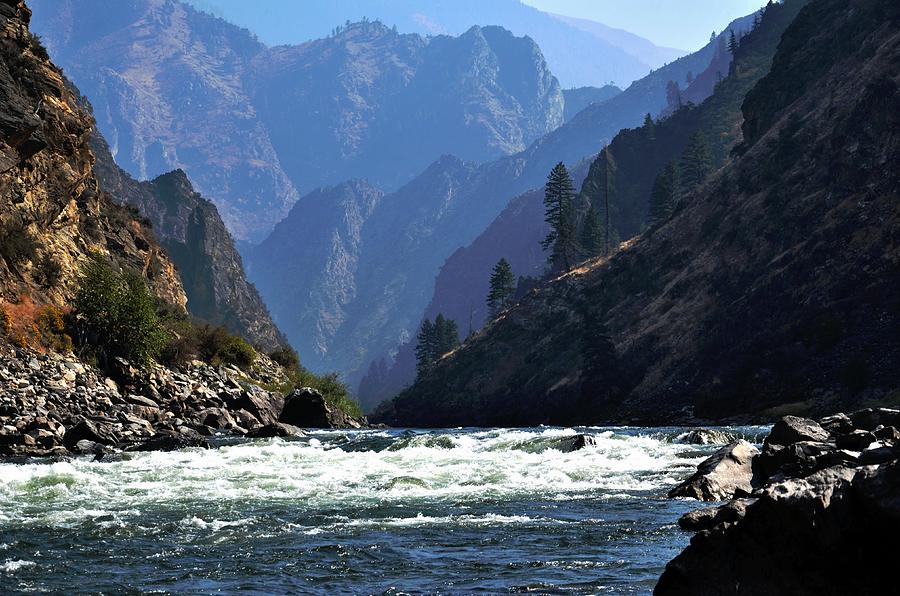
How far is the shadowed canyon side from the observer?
250 feet

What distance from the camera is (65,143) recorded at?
247ft

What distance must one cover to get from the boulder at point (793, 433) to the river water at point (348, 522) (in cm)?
369

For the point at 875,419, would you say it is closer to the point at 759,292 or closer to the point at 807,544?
the point at 807,544

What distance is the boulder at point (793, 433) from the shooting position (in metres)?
27.2

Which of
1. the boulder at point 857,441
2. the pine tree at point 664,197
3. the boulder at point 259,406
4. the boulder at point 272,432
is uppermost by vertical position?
the pine tree at point 664,197

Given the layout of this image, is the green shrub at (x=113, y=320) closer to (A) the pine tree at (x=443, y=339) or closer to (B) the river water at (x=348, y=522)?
(B) the river water at (x=348, y=522)

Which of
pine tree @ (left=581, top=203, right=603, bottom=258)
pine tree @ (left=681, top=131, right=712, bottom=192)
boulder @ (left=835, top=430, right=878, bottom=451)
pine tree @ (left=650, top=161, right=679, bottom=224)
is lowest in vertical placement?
boulder @ (left=835, top=430, right=878, bottom=451)

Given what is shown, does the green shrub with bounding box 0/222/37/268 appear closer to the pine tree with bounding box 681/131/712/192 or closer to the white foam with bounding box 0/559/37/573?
the white foam with bounding box 0/559/37/573

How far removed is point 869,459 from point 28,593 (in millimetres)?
14114

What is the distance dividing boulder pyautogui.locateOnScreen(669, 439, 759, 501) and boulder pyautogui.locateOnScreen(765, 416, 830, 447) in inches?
60.4

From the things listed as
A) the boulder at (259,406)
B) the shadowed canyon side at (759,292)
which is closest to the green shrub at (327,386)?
the boulder at (259,406)

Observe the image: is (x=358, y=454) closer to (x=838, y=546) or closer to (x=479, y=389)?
(x=838, y=546)

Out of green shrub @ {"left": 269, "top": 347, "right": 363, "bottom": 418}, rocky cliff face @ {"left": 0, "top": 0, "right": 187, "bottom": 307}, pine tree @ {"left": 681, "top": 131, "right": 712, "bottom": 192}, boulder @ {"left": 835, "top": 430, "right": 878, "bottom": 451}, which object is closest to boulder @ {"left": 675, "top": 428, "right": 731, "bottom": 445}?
boulder @ {"left": 835, "top": 430, "right": 878, "bottom": 451}

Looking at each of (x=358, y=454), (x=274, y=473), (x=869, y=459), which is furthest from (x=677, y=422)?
(x=869, y=459)
